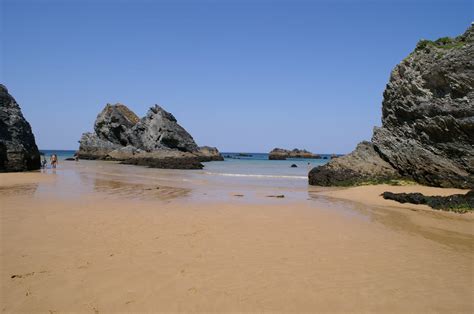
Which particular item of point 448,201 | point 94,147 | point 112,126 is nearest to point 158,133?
point 112,126

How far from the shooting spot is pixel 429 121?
18469 millimetres

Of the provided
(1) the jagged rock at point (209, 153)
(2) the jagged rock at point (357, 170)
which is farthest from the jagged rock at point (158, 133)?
(2) the jagged rock at point (357, 170)

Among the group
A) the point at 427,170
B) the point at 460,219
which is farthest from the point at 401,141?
the point at 460,219

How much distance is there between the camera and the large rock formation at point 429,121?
17.0 m

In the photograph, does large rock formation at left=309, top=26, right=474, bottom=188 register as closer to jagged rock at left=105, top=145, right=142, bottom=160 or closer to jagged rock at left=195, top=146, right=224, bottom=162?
jagged rock at left=105, top=145, right=142, bottom=160

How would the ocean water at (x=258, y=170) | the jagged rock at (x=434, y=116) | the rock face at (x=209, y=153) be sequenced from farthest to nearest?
the rock face at (x=209, y=153) < the ocean water at (x=258, y=170) < the jagged rock at (x=434, y=116)

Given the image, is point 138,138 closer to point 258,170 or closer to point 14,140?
point 258,170

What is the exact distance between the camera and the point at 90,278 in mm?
5227

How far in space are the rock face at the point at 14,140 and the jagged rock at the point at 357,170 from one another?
22645 mm

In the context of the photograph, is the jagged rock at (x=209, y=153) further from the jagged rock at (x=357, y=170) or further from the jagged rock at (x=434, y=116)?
the jagged rock at (x=434, y=116)

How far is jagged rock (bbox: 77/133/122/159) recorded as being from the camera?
69.6m

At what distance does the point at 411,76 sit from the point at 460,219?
1120cm

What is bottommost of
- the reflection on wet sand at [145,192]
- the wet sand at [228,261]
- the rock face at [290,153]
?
the wet sand at [228,261]

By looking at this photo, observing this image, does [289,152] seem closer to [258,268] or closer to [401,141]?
[401,141]
